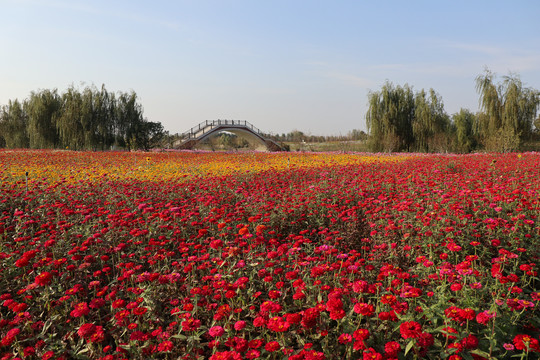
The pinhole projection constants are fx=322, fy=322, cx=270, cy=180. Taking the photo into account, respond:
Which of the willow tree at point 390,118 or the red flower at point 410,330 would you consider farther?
the willow tree at point 390,118

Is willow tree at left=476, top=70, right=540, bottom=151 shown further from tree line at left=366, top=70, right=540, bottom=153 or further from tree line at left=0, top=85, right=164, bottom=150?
tree line at left=0, top=85, right=164, bottom=150

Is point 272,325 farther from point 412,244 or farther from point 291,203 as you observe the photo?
point 291,203

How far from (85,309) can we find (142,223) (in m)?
2.61

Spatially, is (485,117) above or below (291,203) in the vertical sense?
above

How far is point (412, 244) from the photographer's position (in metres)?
3.78

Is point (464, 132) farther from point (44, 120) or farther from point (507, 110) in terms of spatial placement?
point (44, 120)

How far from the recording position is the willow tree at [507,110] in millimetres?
19688

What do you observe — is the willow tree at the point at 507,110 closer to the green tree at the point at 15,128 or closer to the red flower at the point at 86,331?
the red flower at the point at 86,331

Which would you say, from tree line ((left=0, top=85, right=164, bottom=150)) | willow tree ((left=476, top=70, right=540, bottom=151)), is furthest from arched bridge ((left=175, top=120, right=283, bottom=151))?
willow tree ((left=476, top=70, right=540, bottom=151))

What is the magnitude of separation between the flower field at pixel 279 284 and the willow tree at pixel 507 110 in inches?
668

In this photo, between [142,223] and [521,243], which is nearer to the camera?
[521,243]

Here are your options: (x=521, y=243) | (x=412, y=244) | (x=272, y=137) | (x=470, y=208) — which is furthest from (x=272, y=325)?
(x=272, y=137)

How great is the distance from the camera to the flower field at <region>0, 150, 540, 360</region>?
1.94 meters

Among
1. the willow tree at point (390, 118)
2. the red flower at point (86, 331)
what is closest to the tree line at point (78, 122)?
the willow tree at point (390, 118)
